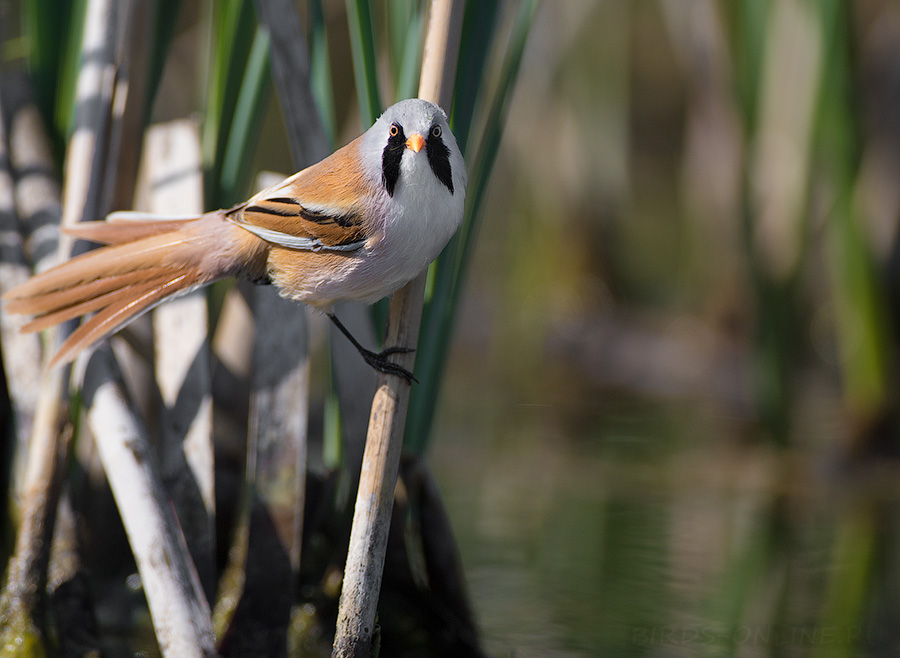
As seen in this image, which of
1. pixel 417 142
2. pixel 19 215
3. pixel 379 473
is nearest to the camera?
pixel 417 142

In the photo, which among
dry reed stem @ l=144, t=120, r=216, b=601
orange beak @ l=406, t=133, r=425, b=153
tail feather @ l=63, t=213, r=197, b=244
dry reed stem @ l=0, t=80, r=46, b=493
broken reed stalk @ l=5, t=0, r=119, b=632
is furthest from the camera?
dry reed stem @ l=0, t=80, r=46, b=493

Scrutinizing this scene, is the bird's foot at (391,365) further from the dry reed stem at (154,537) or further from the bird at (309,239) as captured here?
the dry reed stem at (154,537)

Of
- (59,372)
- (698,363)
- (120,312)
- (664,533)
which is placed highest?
(698,363)

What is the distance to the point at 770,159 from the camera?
487 cm

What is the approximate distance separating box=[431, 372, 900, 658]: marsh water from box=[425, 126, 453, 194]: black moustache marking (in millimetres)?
1363

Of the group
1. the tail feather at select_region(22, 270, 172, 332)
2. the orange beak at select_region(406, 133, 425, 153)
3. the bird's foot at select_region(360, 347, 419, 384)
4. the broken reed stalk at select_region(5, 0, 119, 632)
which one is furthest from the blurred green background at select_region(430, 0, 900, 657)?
the orange beak at select_region(406, 133, 425, 153)

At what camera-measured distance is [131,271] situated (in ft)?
7.09

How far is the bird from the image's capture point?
1.82 meters

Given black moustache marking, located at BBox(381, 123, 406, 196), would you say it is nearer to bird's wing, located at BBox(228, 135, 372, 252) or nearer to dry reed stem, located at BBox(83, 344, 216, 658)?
bird's wing, located at BBox(228, 135, 372, 252)

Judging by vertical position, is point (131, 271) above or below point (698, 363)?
below

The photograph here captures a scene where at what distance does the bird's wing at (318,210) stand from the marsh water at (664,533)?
1.27m

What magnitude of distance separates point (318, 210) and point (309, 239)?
0.06 meters

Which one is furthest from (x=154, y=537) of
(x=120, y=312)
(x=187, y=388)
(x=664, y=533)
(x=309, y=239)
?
(x=664, y=533)

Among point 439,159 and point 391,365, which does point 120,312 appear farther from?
point 439,159
